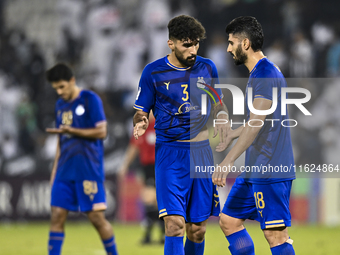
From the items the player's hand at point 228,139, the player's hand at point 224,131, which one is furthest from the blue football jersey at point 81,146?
the player's hand at point 228,139

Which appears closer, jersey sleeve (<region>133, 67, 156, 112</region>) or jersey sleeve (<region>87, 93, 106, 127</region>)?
jersey sleeve (<region>133, 67, 156, 112</region>)

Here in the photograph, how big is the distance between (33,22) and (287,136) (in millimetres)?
10870

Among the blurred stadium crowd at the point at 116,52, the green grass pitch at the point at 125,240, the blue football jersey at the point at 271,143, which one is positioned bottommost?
the green grass pitch at the point at 125,240

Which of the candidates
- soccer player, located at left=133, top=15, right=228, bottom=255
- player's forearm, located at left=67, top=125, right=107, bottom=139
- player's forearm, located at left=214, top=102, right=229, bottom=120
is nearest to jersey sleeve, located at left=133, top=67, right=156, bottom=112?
soccer player, located at left=133, top=15, right=228, bottom=255

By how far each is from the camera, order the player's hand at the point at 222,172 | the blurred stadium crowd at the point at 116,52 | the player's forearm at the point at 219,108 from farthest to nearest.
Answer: the blurred stadium crowd at the point at 116,52 < the player's forearm at the point at 219,108 < the player's hand at the point at 222,172

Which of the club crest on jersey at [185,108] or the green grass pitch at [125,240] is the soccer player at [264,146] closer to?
the club crest on jersey at [185,108]

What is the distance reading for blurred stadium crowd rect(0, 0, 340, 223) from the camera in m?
11.5

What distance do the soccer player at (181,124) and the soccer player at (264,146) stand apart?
1.27 feet

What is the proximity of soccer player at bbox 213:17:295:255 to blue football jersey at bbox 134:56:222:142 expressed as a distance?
0.47 metres

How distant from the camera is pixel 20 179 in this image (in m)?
10.9

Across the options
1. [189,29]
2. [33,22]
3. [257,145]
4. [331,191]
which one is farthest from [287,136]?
[33,22]

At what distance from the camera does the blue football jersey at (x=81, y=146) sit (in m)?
5.82

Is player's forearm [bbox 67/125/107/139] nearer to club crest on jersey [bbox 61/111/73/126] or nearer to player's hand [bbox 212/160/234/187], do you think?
club crest on jersey [bbox 61/111/73/126]

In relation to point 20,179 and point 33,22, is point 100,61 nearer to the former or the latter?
point 33,22
